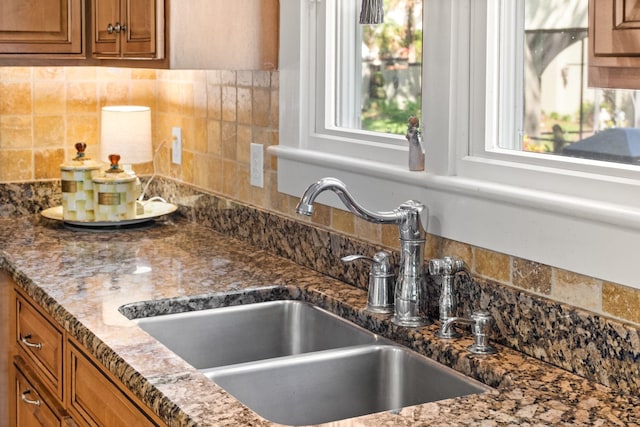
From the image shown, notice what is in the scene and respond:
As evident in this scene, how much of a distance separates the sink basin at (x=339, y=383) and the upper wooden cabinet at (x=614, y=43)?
0.77 meters

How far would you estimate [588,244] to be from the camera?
163 cm

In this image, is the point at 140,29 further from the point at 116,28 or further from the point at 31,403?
the point at 31,403

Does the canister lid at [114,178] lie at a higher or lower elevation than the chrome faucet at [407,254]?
higher

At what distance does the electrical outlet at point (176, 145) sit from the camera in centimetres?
326

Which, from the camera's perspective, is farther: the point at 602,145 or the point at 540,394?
the point at 602,145

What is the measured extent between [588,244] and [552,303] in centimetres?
13

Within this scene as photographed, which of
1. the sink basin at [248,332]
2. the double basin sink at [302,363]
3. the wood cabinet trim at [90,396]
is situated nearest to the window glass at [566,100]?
the double basin sink at [302,363]

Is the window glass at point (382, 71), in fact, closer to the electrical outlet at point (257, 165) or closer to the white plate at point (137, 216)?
the electrical outlet at point (257, 165)

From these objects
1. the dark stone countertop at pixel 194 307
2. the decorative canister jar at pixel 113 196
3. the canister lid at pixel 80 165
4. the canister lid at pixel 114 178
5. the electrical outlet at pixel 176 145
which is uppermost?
the electrical outlet at pixel 176 145

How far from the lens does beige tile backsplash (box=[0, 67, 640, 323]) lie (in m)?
2.72

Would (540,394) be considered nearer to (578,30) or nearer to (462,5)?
(578,30)

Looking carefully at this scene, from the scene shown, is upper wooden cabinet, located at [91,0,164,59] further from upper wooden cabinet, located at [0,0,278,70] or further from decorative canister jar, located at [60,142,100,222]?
decorative canister jar, located at [60,142,100,222]

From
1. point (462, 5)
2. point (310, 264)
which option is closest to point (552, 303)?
point (462, 5)

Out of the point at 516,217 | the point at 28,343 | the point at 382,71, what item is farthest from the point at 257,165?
the point at 516,217
